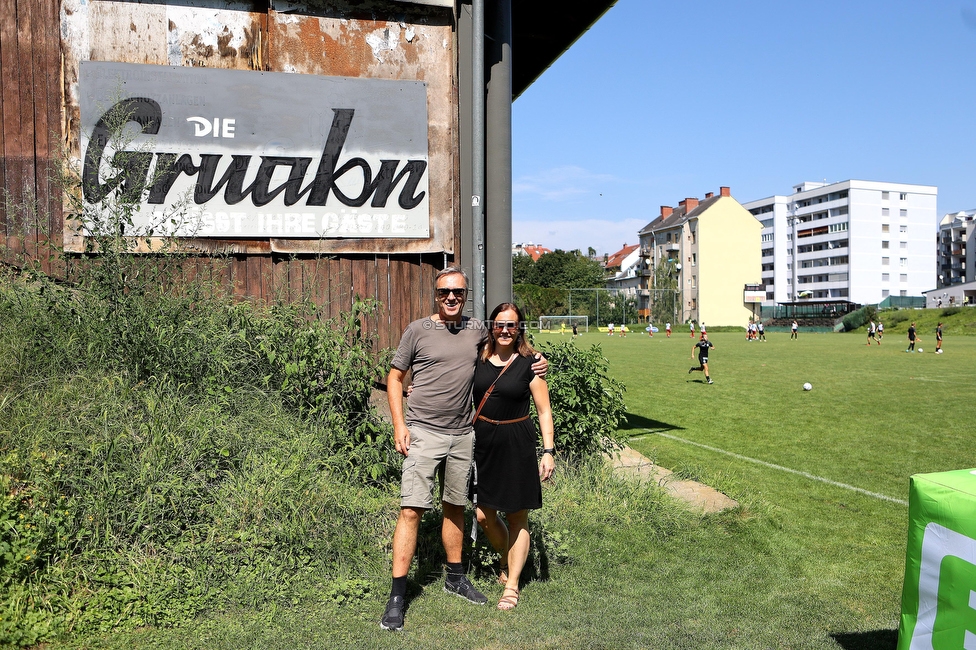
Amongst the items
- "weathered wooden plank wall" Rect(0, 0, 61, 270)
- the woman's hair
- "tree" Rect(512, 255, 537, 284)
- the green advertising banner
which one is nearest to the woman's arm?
the woman's hair

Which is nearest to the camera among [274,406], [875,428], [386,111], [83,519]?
[83,519]

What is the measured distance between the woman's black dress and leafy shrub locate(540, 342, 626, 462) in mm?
2222

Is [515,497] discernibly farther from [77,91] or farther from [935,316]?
[935,316]

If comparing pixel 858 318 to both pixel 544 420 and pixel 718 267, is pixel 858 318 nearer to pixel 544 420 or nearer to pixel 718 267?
pixel 718 267

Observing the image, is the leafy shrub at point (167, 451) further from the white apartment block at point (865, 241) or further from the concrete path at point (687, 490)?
the white apartment block at point (865, 241)

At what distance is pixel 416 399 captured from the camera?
4.63 m

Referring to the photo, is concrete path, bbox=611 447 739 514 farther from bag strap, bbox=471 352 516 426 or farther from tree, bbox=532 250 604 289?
tree, bbox=532 250 604 289

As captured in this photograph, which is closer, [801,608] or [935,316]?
[801,608]

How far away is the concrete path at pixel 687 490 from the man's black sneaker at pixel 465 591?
252 cm

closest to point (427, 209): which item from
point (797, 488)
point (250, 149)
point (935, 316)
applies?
point (250, 149)

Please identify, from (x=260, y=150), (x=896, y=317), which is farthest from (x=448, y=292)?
(x=896, y=317)

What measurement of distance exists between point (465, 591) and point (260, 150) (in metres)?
4.81

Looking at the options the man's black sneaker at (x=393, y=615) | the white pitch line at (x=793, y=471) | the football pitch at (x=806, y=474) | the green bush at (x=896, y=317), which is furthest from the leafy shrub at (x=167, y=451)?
the green bush at (x=896, y=317)

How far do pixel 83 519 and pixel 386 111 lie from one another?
15.9ft
